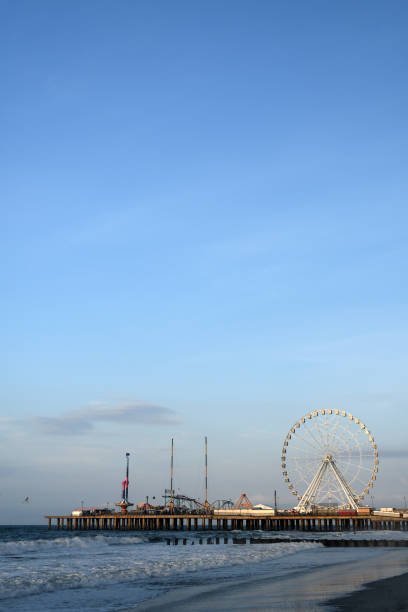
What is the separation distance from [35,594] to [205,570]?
11.9m

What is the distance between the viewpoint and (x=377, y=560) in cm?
3588

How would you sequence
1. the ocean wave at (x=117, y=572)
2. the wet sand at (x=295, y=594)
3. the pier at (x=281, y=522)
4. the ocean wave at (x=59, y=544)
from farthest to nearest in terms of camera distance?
the pier at (x=281, y=522)
the ocean wave at (x=59, y=544)
the ocean wave at (x=117, y=572)
the wet sand at (x=295, y=594)

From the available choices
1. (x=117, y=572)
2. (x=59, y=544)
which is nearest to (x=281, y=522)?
(x=59, y=544)

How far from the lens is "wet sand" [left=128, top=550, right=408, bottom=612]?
18.3 m

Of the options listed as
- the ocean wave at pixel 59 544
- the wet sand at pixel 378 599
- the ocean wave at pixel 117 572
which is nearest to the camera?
the wet sand at pixel 378 599

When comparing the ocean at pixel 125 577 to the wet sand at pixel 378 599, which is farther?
the ocean at pixel 125 577

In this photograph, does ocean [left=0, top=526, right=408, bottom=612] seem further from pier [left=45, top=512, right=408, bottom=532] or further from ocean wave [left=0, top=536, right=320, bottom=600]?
pier [left=45, top=512, right=408, bottom=532]

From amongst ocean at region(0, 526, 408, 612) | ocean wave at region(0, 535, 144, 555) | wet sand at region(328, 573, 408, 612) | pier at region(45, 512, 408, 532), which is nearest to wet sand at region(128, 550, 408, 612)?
wet sand at region(328, 573, 408, 612)

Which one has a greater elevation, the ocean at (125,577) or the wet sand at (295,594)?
the wet sand at (295,594)

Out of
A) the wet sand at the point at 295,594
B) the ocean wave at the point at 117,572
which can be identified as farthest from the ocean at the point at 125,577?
the wet sand at the point at 295,594

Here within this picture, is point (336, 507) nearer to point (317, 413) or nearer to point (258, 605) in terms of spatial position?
point (317, 413)

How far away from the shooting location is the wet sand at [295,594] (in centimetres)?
1827

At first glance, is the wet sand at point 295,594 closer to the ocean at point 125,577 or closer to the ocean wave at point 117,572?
the ocean at point 125,577

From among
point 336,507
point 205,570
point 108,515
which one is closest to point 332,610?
point 205,570
